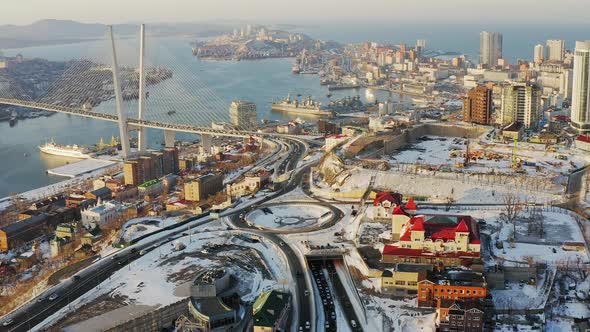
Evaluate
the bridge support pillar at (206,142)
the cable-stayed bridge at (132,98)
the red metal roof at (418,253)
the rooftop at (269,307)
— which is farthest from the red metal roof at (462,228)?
the bridge support pillar at (206,142)

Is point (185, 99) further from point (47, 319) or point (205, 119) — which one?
point (47, 319)

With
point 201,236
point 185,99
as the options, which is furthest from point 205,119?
point 201,236

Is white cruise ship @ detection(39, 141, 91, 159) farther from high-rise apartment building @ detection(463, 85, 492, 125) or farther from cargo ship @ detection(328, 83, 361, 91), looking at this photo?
cargo ship @ detection(328, 83, 361, 91)

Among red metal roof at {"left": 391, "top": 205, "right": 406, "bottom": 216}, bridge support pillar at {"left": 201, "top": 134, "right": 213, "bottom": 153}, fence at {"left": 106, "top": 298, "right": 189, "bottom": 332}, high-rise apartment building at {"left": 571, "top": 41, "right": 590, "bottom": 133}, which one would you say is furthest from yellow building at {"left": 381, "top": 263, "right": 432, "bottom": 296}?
bridge support pillar at {"left": 201, "top": 134, "right": 213, "bottom": 153}

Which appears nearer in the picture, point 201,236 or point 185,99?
point 201,236

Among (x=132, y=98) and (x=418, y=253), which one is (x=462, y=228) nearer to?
(x=418, y=253)

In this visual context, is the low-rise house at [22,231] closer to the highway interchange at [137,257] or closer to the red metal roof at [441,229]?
the highway interchange at [137,257]
